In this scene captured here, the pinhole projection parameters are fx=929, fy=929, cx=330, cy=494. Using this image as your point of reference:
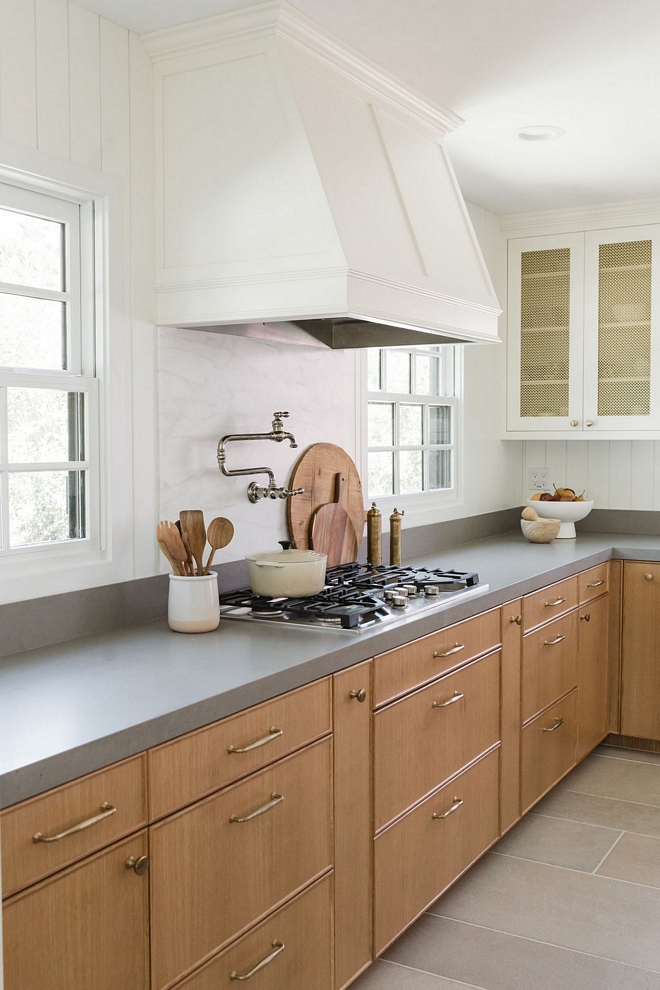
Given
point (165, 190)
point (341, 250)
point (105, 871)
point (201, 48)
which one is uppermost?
point (201, 48)

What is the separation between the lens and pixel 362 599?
2559 millimetres

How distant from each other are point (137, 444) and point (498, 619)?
4.18ft

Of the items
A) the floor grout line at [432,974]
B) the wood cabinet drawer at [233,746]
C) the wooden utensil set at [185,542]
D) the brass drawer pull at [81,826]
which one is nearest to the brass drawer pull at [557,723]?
the floor grout line at [432,974]

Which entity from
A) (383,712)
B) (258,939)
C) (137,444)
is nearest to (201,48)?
(137,444)

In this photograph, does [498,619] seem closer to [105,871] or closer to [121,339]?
[121,339]

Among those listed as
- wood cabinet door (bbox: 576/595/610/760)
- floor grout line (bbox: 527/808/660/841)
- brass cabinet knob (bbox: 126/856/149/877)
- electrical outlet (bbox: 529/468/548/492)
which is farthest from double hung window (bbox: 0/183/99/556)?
electrical outlet (bbox: 529/468/548/492)

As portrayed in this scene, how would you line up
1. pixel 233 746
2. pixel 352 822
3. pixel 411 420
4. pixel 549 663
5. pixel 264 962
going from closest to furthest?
1. pixel 233 746
2. pixel 264 962
3. pixel 352 822
4. pixel 549 663
5. pixel 411 420

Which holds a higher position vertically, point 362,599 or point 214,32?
point 214,32

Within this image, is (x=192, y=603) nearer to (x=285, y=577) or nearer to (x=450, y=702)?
(x=285, y=577)

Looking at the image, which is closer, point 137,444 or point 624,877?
point 137,444

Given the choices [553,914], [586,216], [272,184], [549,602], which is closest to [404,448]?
[549,602]

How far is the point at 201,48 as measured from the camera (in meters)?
2.40

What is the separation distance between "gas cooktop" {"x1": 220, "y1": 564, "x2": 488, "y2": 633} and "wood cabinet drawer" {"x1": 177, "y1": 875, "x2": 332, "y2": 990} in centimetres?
61

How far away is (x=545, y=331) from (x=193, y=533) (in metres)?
2.73
